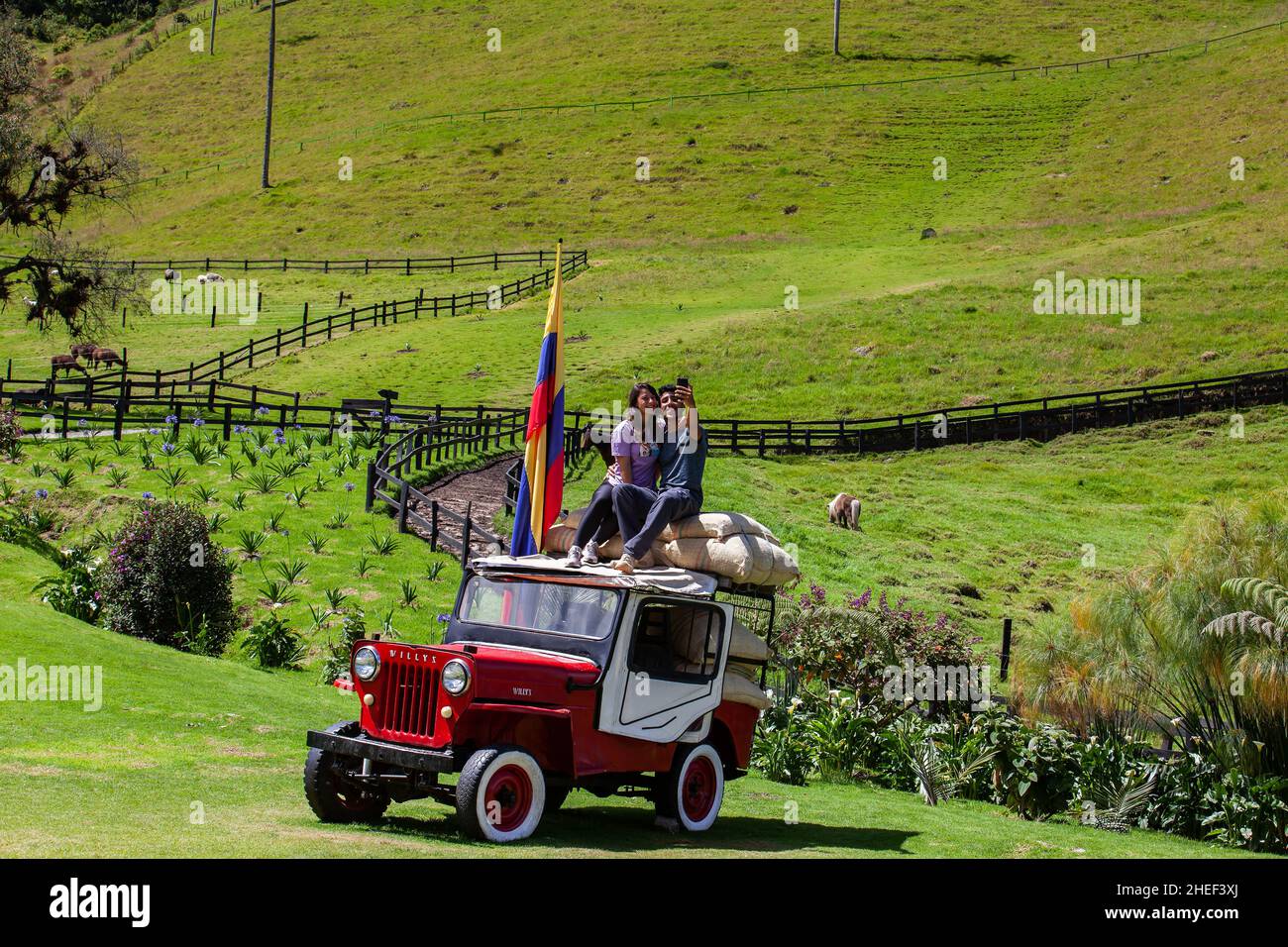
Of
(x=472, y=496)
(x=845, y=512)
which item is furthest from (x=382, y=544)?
(x=845, y=512)

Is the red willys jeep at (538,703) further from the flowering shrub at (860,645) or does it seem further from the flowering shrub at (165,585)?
the flowering shrub at (165,585)

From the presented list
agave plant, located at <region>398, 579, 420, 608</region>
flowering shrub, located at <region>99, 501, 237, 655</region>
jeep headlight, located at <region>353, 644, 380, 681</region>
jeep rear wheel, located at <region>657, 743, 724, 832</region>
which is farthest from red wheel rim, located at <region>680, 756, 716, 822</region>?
agave plant, located at <region>398, 579, 420, 608</region>

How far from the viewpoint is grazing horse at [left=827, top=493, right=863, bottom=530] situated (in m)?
36.3

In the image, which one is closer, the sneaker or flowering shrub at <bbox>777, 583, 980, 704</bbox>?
the sneaker

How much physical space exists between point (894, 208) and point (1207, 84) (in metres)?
29.2

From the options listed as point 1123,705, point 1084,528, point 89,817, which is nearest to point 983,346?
point 1084,528

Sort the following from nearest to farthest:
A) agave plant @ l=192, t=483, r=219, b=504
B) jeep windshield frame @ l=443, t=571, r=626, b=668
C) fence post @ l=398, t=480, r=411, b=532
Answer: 1. jeep windshield frame @ l=443, t=571, r=626, b=668
2. fence post @ l=398, t=480, r=411, b=532
3. agave plant @ l=192, t=483, r=219, b=504

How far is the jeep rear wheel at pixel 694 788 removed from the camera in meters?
12.0

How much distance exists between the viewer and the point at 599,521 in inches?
484

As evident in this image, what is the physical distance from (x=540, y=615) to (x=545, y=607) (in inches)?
3.0

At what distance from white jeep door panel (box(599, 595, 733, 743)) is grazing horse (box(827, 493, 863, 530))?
24.3 meters

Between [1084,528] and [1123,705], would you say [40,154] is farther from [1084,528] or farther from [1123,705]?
[1123,705]

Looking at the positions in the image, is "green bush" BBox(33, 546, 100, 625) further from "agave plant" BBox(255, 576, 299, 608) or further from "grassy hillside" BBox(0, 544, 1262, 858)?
"agave plant" BBox(255, 576, 299, 608)
